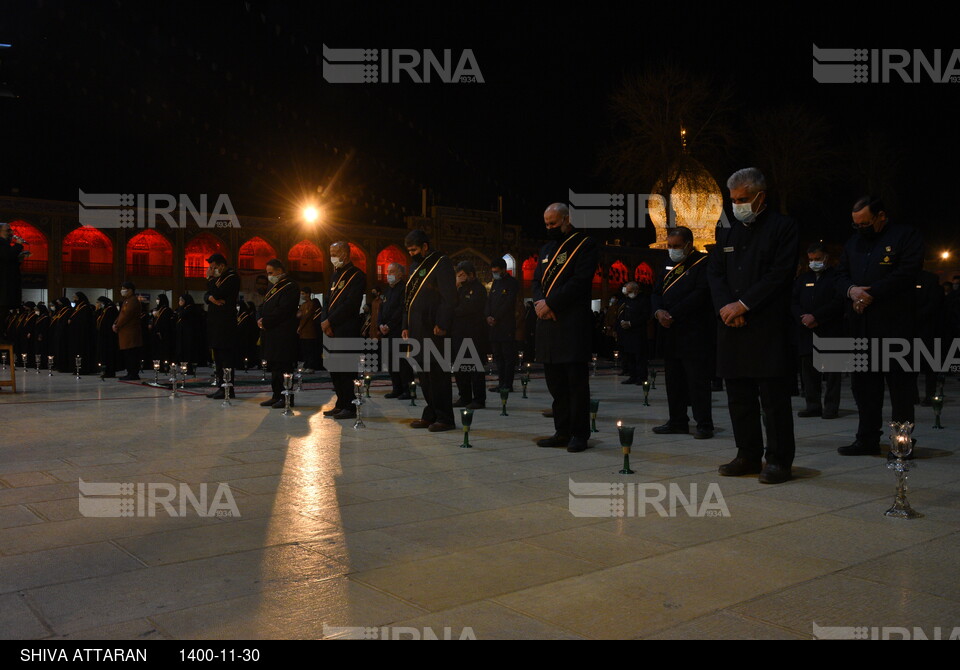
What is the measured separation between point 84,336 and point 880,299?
1696cm

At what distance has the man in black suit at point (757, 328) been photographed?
5.49 metres

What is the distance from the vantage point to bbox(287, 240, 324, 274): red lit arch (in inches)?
1882

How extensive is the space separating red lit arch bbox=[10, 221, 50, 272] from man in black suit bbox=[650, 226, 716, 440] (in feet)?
126

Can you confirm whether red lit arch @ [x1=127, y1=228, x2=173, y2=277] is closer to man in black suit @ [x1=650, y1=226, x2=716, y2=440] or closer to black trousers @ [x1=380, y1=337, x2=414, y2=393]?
black trousers @ [x1=380, y1=337, x2=414, y2=393]

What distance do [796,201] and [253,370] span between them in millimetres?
25451

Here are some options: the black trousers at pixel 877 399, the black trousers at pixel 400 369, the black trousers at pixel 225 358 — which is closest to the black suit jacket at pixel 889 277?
the black trousers at pixel 877 399

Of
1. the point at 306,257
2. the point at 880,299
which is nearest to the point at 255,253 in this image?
the point at 306,257

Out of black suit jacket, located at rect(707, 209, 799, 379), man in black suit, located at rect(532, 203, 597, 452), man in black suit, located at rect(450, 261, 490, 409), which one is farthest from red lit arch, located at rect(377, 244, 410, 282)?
black suit jacket, located at rect(707, 209, 799, 379)

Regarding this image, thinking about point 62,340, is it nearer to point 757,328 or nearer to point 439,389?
point 439,389

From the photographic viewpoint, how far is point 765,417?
561cm

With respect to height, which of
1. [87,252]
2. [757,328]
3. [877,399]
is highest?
[87,252]

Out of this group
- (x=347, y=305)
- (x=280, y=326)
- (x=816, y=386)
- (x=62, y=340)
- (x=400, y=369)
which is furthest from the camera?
(x=62, y=340)

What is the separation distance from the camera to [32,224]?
38031 millimetres

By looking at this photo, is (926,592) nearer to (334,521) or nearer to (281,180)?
(334,521)
